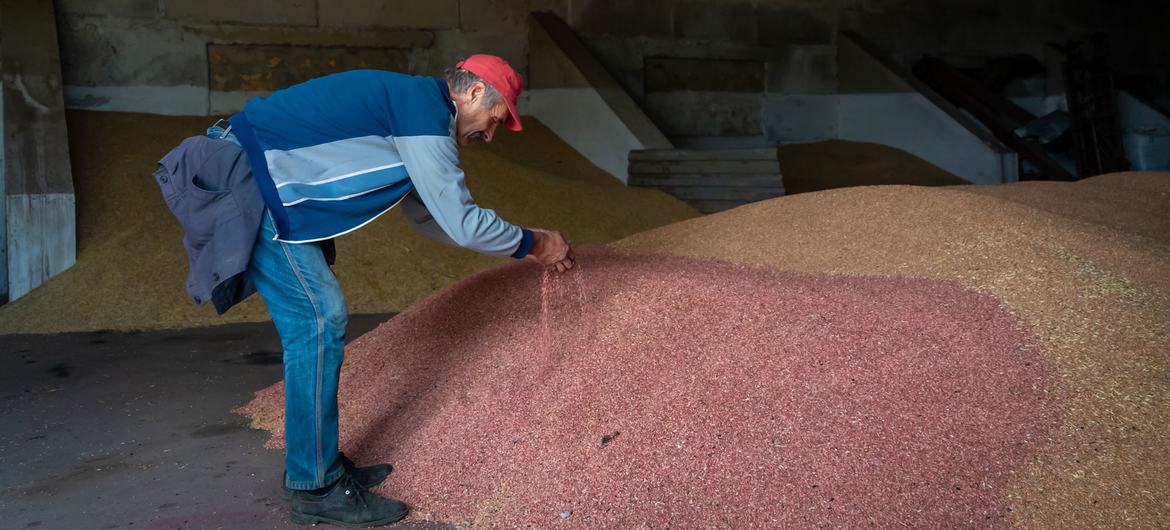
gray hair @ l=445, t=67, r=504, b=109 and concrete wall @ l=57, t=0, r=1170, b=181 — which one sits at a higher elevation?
concrete wall @ l=57, t=0, r=1170, b=181

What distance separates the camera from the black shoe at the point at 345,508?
2.00 metres

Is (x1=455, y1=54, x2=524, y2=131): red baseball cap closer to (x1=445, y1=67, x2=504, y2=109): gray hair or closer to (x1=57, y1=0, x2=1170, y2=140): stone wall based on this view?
(x1=445, y1=67, x2=504, y2=109): gray hair

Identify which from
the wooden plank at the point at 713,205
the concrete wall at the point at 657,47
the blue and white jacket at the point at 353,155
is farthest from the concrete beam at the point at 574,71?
the blue and white jacket at the point at 353,155

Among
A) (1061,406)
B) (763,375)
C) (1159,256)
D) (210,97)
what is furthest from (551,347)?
(210,97)

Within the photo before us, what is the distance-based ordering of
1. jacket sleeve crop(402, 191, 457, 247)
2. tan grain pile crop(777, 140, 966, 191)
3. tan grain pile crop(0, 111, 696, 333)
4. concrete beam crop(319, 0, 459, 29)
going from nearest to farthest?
jacket sleeve crop(402, 191, 457, 247) < tan grain pile crop(0, 111, 696, 333) < concrete beam crop(319, 0, 459, 29) < tan grain pile crop(777, 140, 966, 191)

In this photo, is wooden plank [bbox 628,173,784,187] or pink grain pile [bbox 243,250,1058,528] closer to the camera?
pink grain pile [bbox 243,250,1058,528]

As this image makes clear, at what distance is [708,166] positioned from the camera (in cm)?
679

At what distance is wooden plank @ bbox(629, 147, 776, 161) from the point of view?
21.7 feet

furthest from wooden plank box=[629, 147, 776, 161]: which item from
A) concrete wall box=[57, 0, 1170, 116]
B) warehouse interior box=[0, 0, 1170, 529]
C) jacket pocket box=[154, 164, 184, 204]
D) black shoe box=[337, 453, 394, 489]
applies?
jacket pocket box=[154, 164, 184, 204]

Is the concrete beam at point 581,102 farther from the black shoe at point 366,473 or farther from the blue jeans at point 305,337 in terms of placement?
the blue jeans at point 305,337

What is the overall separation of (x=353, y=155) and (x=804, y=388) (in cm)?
115

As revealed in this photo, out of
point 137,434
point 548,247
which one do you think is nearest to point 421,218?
point 548,247

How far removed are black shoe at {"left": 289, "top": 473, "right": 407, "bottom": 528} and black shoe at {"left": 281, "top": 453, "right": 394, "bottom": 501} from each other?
82 mm

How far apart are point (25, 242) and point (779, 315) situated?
169 inches
